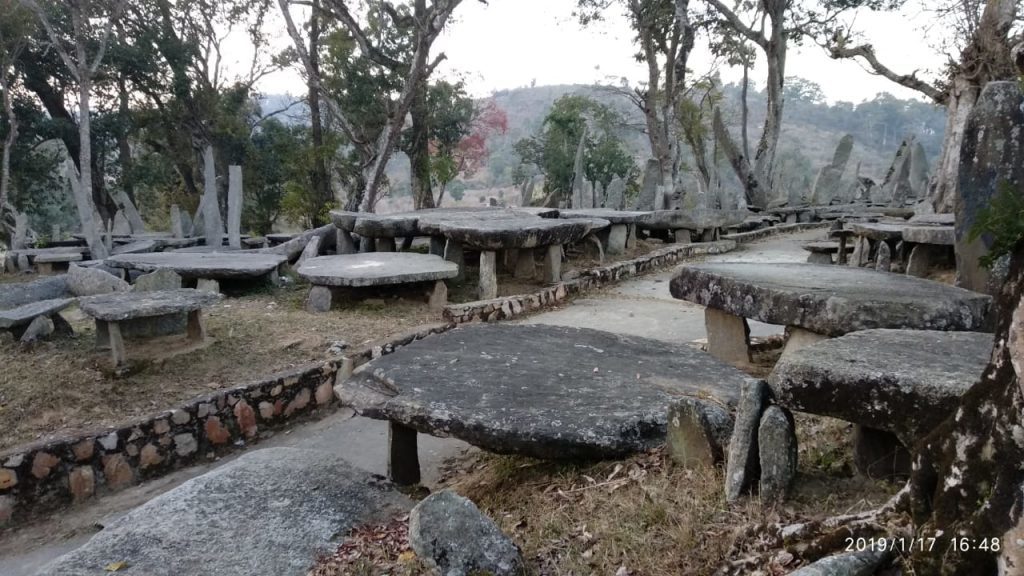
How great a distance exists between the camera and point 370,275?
7098mm

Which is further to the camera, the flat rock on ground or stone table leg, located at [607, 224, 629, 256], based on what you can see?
stone table leg, located at [607, 224, 629, 256]

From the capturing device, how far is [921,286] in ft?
13.2

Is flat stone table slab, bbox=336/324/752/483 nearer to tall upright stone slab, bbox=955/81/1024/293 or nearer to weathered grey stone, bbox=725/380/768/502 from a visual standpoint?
weathered grey stone, bbox=725/380/768/502

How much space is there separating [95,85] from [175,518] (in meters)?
19.9

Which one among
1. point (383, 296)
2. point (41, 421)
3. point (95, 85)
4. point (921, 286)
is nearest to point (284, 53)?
point (95, 85)

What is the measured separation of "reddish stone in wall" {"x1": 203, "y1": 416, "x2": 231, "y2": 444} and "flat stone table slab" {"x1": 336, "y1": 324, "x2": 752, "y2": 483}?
1600 millimetres

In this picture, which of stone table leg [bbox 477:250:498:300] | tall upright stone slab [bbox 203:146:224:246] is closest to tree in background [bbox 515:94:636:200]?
tall upright stone slab [bbox 203:146:224:246]

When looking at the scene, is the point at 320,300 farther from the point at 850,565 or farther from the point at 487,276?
the point at 850,565

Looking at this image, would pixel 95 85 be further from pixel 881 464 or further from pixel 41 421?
pixel 881 464

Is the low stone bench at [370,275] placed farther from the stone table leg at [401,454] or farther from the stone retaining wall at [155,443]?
the stone table leg at [401,454]

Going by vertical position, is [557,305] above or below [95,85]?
below

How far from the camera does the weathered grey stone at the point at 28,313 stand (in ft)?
17.4

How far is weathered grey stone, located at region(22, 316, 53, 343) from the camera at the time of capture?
17.9 ft

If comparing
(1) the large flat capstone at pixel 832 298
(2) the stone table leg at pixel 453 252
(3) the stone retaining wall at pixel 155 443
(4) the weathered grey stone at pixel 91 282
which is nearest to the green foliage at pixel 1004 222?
(1) the large flat capstone at pixel 832 298
